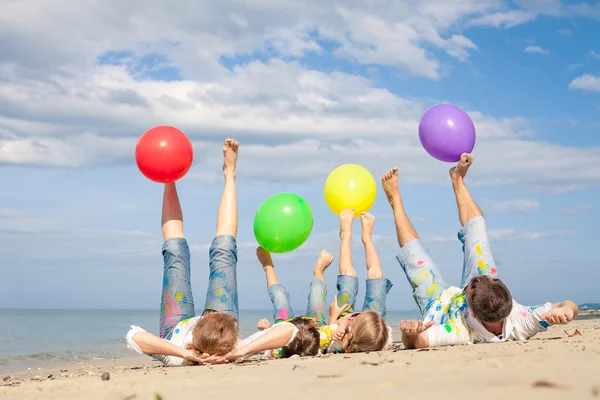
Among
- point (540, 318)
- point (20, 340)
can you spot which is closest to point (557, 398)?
point (540, 318)

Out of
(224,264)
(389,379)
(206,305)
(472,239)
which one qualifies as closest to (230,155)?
(224,264)

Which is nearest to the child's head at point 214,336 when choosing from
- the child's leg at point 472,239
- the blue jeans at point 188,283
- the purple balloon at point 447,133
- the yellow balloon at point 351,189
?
the blue jeans at point 188,283

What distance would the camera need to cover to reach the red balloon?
594cm

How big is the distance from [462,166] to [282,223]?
1.88 meters

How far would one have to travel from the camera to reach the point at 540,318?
4750 mm

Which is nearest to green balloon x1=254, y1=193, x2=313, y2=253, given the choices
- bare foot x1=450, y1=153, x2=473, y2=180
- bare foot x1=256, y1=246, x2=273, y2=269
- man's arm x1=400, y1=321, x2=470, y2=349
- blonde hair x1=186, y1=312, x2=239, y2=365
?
bare foot x1=256, y1=246, x2=273, y2=269

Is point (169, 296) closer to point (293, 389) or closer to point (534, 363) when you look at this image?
point (293, 389)

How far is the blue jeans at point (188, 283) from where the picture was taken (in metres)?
5.31

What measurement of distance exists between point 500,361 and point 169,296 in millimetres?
3050

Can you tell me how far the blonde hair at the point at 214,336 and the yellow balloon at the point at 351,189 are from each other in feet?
9.19

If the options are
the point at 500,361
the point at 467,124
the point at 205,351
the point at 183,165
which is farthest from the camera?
the point at 467,124

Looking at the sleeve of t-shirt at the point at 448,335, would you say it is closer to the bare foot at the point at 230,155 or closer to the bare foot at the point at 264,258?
the bare foot at the point at 264,258

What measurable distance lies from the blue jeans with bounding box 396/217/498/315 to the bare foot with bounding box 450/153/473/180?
65 cm

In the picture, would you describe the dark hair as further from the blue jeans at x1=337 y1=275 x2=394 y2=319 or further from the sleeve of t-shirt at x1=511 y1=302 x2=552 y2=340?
the blue jeans at x1=337 y1=275 x2=394 y2=319
